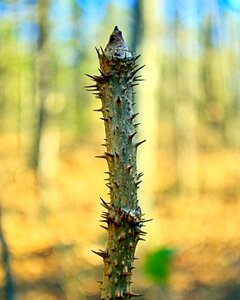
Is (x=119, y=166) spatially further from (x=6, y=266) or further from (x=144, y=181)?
(x=144, y=181)

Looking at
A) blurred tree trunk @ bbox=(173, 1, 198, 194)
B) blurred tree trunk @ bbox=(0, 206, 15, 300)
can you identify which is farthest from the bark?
blurred tree trunk @ bbox=(173, 1, 198, 194)

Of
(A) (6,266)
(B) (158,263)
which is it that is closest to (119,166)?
(A) (6,266)

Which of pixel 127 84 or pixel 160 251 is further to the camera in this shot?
pixel 160 251

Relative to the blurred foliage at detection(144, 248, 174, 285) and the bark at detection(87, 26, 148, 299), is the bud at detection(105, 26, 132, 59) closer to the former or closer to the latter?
the bark at detection(87, 26, 148, 299)

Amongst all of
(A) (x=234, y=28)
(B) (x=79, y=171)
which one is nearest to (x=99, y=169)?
(B) (x=79, y=171)

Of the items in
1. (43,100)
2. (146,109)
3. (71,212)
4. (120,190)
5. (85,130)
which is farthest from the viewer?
(85,130)

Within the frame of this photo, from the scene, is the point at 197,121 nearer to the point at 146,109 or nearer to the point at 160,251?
the point at 146,109
